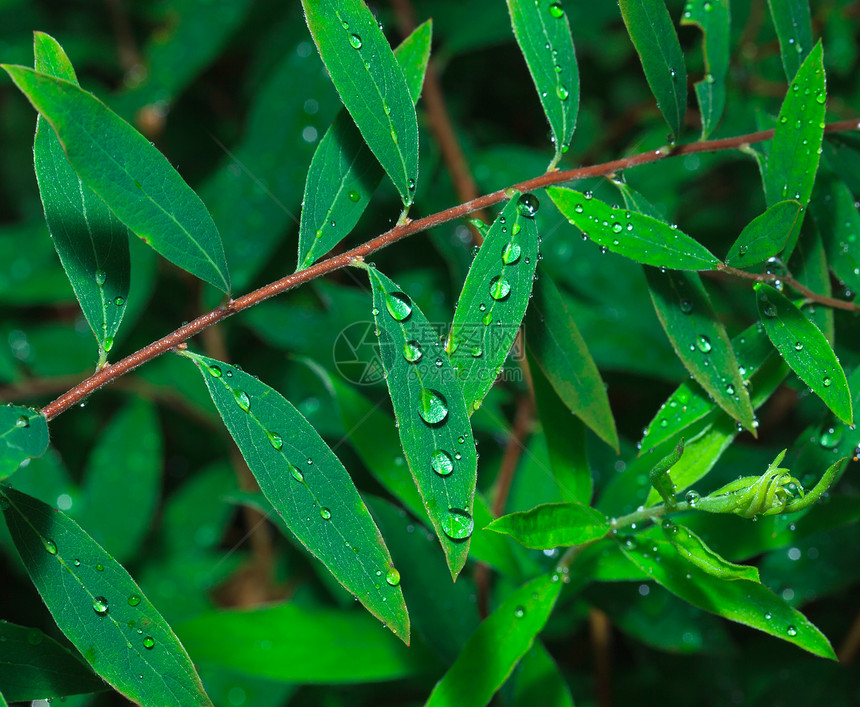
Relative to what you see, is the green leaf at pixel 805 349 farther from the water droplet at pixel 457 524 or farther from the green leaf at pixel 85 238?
the green leaf at pixel 85 238

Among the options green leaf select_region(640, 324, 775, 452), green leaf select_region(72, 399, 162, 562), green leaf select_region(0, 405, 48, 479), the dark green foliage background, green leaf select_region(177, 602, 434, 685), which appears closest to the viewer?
green leaf select_region(0, 405, 48, 479)

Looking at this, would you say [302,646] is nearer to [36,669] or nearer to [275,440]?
[36,669]

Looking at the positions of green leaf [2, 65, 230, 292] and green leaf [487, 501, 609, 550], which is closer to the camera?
green leaf [2, 65, 230, 292]

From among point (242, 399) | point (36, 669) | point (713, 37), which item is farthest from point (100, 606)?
point (713, 37)

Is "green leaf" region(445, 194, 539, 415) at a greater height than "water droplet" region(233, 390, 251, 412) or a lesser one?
greater

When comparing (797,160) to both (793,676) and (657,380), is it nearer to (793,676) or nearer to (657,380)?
(657,380)

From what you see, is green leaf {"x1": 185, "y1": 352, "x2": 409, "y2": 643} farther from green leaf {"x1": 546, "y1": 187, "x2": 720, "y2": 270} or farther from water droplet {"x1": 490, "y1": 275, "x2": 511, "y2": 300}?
green leaf {"x1": 546, "y1": 187, "x2": 720, "y2": 270}

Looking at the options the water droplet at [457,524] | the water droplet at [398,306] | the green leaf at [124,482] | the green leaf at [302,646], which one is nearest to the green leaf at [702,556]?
the water droplet at [457,524]

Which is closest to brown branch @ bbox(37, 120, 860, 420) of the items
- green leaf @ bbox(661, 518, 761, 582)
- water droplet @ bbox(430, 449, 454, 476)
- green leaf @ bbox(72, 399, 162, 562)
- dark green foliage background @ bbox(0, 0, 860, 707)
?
water droplet @ bbox(430, 449, 454, 476)

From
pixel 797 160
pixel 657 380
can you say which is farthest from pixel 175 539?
pixel 797 160
